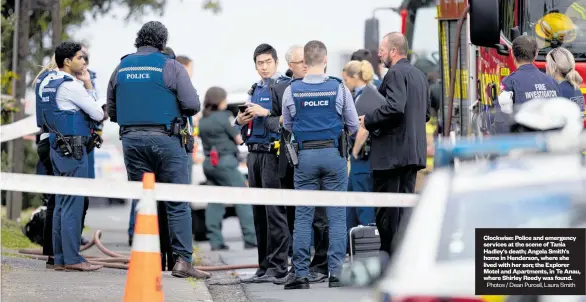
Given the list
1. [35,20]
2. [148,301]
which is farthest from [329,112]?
[35,20]

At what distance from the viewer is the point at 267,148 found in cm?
1045

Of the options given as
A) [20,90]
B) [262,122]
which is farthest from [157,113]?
[20,90]

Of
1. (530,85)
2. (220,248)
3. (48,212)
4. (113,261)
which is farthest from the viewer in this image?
(220,248)

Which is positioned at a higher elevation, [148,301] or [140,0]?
[140,0]

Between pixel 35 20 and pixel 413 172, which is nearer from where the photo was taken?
pixel 413 172

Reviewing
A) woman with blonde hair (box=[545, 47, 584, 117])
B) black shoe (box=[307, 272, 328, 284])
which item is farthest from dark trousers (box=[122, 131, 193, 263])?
woman with blonde hair (box=[545, 47, 584, 117])

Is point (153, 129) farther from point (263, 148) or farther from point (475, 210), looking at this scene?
point (475, 210)

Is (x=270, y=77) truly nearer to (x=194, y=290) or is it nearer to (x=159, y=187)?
(x=194, y=290)

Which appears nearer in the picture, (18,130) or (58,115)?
(58,115)

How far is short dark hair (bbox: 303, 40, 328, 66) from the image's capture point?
9.56m

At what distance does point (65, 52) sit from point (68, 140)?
2.57ft

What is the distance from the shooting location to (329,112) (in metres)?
9.54

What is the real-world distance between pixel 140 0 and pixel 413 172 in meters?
14.9

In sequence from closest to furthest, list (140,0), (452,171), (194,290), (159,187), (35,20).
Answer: (452,171) < (159,187) < (194,290) < (35,20) < (140,0)
